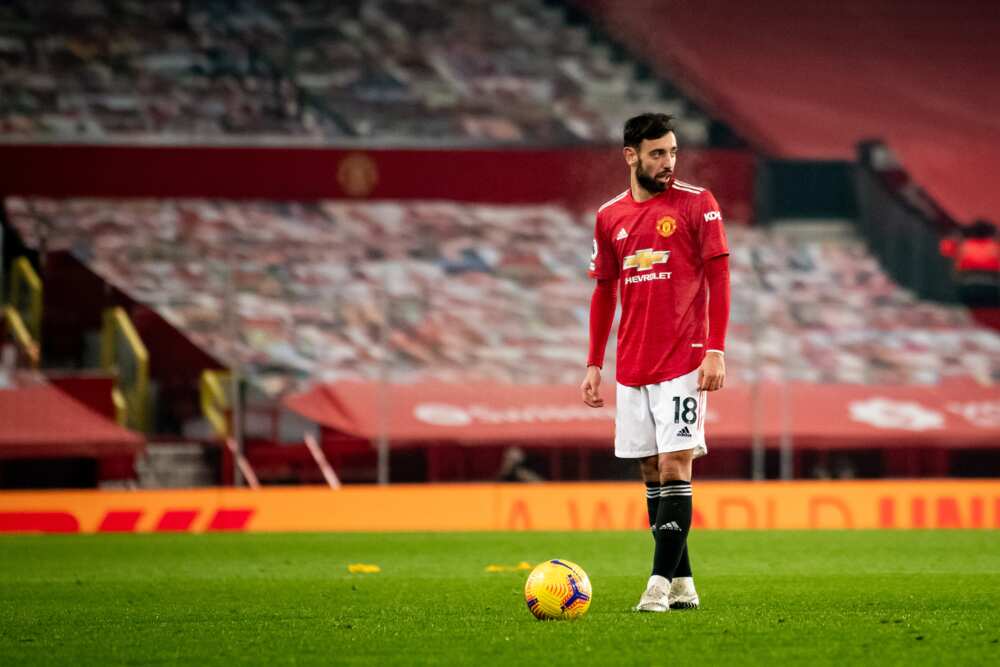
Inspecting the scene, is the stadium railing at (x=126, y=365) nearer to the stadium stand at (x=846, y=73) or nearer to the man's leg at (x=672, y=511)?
the stadium stand at (x=846, y=73)

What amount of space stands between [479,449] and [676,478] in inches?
561

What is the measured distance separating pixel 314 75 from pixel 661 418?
1984 centimetres

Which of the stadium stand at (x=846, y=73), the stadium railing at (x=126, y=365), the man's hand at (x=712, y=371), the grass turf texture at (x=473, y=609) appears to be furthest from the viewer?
the stadium stand at (x=846, y=73)

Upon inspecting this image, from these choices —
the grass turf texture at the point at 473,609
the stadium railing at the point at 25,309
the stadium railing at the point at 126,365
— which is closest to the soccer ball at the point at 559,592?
the grass turf texture at the point at 473,609

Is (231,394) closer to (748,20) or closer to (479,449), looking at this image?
(479,449)

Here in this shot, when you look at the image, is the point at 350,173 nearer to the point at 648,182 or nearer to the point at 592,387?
the point at 592,387

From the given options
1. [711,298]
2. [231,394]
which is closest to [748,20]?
[231,394]

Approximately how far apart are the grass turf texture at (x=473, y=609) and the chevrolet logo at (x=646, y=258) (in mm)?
1321

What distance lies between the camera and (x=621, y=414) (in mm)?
6676

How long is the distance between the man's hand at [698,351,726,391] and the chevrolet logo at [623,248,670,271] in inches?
17.1

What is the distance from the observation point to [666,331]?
6594 mm

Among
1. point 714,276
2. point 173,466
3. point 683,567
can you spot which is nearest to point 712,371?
point 714,276

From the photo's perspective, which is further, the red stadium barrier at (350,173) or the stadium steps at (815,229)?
the stadium steps at (815,229)

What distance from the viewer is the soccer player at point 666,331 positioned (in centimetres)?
651
